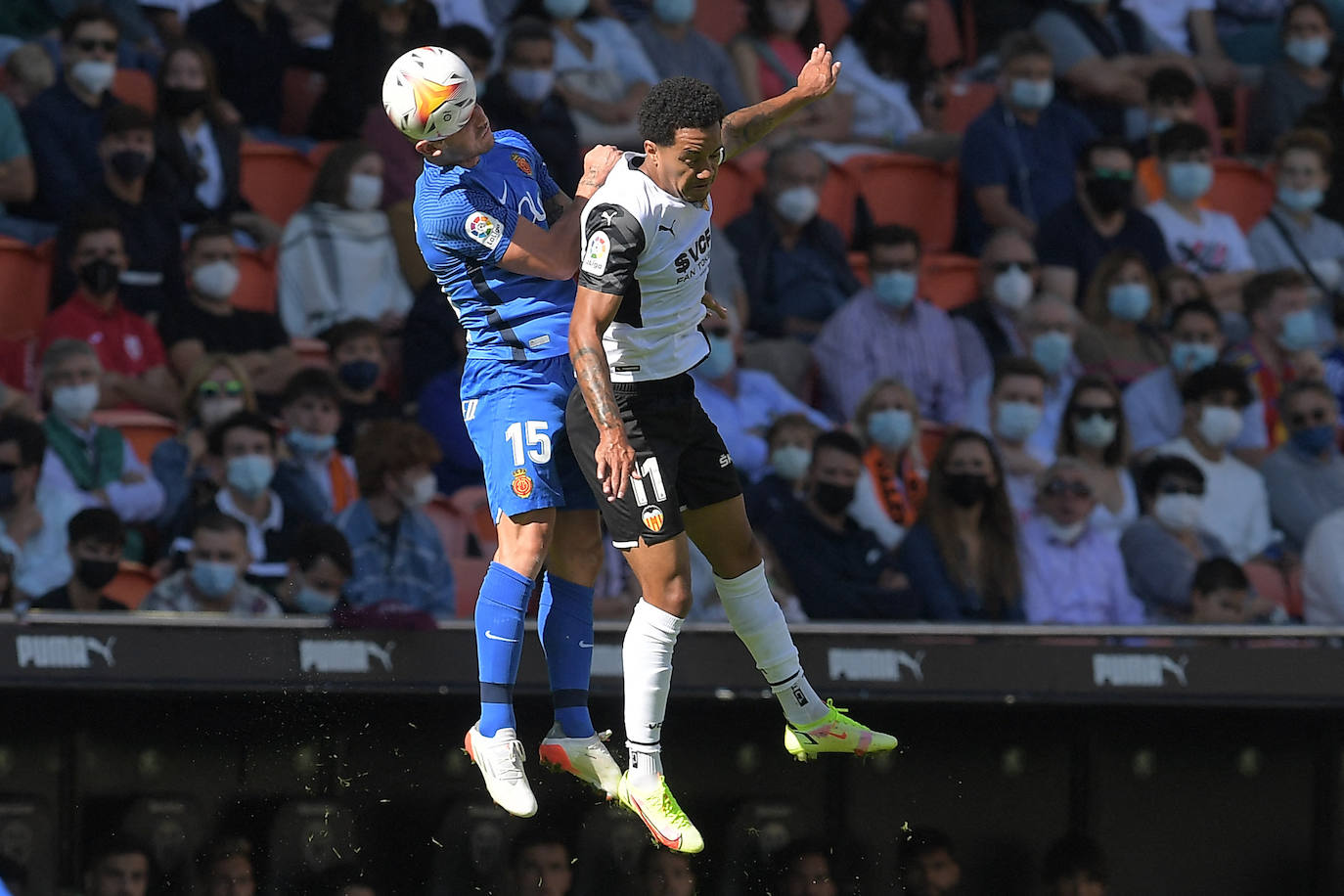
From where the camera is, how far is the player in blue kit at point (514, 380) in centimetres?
585

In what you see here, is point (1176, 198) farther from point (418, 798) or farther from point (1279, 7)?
point (418, 798)

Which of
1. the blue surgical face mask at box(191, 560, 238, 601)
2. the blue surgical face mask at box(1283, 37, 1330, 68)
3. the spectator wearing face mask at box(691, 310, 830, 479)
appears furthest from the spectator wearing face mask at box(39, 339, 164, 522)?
A: the blue surgical face mask at box(1283, 37, 1330, 68)

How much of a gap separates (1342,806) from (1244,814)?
1.13 ft

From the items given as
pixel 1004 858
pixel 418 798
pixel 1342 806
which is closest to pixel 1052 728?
pixel 1004 858

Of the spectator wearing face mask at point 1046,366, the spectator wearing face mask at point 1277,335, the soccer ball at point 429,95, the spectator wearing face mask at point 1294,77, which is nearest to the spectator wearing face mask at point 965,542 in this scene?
the spectator wearing face mask at point 1046,366

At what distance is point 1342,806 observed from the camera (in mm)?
7289

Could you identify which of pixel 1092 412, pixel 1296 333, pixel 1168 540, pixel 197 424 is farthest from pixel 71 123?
pixel 1296 333

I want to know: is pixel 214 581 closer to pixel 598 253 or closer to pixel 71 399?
pixel 71 399

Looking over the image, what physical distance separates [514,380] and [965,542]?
3059mm

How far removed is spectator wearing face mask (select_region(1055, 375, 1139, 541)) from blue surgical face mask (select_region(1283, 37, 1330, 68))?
3060 mm

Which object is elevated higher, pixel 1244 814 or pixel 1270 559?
pixel 1270 559

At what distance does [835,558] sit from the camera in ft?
27.5

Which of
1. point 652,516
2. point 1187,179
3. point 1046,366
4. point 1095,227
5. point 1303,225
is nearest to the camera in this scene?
point 652,516

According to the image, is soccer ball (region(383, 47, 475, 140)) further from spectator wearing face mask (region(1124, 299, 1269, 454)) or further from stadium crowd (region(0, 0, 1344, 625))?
spectator wearing face mask (region(1124, 299, 1269, 454))
